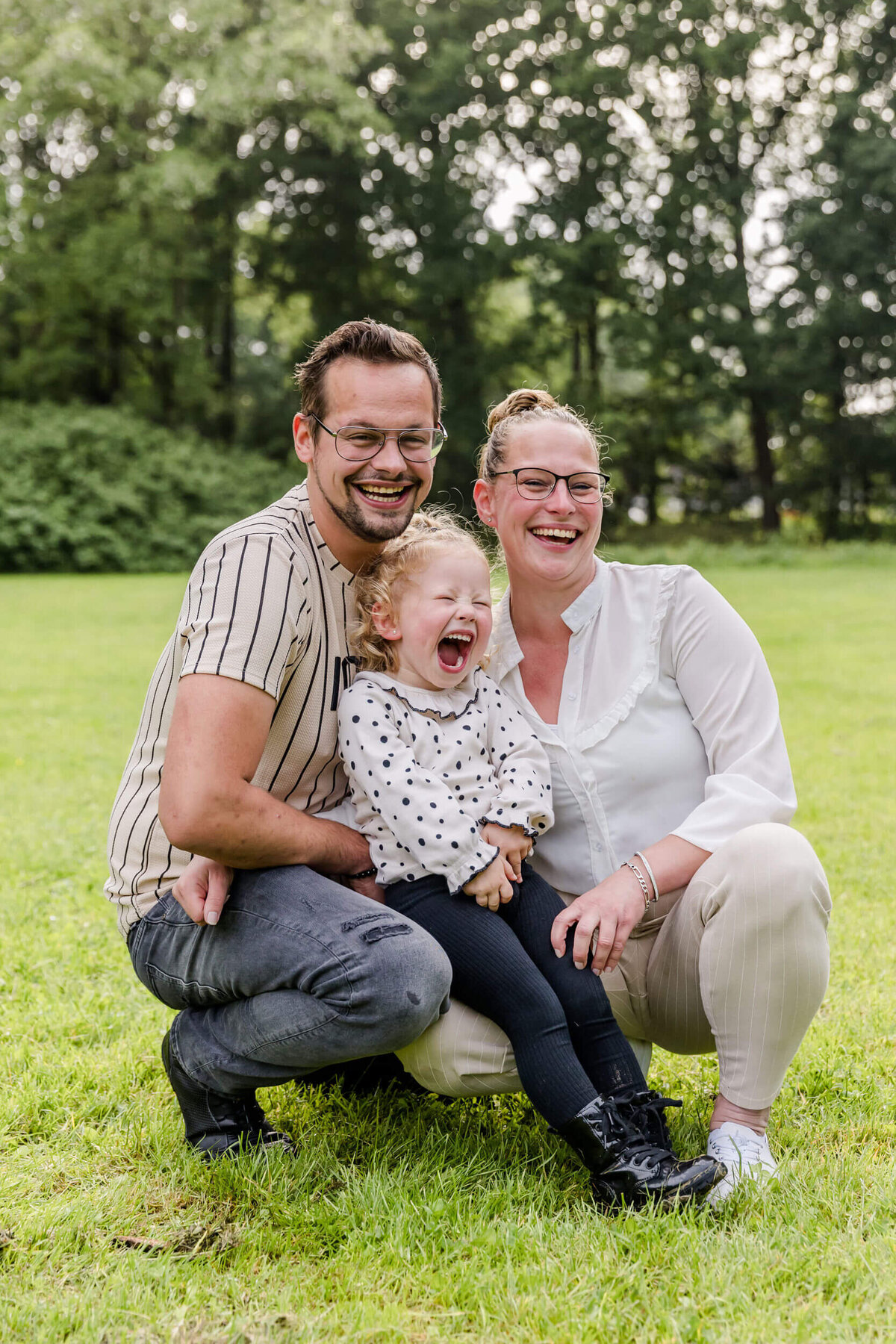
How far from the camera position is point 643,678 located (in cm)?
277

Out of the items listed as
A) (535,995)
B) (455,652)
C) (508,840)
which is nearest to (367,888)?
(508,840)

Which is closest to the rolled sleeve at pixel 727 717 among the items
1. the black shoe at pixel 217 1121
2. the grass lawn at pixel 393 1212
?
the grass lawn at pixel 393 1212

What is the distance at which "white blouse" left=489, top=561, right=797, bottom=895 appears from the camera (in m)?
2.66

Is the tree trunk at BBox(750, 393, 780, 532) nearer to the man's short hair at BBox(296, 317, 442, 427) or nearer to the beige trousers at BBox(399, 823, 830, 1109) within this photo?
the man's short hair at BBox(296, 317, 442, 427)

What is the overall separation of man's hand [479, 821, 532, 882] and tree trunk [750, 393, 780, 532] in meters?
28.4

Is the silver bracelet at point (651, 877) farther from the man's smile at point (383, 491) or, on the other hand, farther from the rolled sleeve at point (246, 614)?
the man's smile at point (383, 491)

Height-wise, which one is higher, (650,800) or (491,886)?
(650,800)

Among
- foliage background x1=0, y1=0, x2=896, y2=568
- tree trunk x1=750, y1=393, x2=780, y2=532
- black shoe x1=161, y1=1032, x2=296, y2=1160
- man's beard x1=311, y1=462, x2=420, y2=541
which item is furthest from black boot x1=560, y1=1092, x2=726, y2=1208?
tree trunk x1=750, y1=393, x2=780, y2=532

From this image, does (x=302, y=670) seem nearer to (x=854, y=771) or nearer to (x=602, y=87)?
(x=854, y=771)

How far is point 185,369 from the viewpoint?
28391 millimetres

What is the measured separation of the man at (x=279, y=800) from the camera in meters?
2.35

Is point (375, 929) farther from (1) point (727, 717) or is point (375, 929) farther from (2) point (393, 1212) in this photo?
(1) point (727, 717)

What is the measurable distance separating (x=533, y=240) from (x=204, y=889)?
28.3m

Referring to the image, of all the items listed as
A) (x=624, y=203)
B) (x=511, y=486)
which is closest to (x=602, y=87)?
(x=624, y=203)
